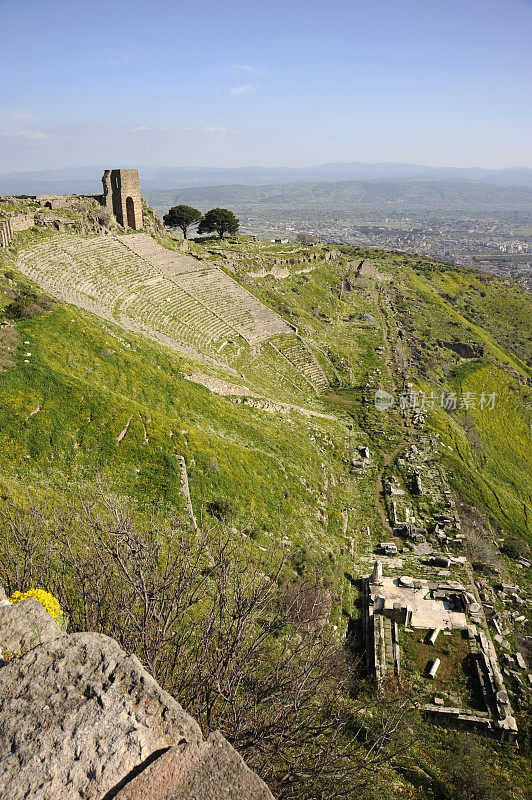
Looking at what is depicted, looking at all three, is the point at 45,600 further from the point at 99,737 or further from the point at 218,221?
the point at 218,221

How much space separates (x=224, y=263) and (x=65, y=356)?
30.4 m

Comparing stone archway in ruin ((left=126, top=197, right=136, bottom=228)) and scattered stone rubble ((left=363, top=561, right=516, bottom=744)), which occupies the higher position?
stone archway in ruin ((left=126, top=197, right=136, bottom=228))

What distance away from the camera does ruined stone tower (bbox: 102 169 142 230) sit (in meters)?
46.9

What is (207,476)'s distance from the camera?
19.2m

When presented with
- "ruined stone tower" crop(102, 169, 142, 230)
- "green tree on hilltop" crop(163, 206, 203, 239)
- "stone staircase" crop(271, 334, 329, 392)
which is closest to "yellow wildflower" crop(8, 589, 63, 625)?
"stone staircase" crop(271, 334, 329, 392)

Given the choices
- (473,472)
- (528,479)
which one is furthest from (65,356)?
(528,479)

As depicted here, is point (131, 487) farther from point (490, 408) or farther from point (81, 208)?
point (490, 408)

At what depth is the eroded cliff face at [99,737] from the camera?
3992 millimetres

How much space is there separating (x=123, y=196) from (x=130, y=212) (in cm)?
177

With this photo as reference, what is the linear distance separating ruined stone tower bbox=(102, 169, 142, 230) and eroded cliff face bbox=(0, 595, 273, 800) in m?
49.3

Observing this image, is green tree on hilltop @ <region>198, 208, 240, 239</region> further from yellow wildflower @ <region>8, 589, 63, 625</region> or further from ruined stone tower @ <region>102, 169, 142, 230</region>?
yellow wildflower @ <region>8, 589, 63, 625</region>

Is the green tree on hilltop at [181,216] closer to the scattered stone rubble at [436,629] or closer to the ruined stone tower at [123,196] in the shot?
the ruined stone tower at [123,196]

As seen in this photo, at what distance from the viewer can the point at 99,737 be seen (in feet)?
14.3

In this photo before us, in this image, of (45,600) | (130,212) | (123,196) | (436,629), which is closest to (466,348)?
(130,212)
